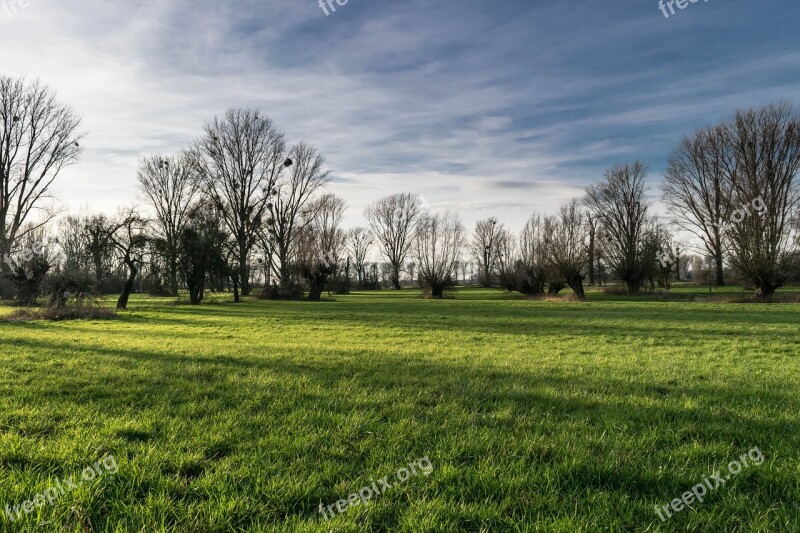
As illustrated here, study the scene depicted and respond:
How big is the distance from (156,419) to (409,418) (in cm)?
261

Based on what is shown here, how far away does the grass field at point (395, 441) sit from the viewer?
263 cm

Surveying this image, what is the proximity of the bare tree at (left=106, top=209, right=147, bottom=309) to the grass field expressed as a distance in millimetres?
19800

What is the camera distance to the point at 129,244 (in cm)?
2600

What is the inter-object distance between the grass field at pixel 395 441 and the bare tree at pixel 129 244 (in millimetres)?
19800

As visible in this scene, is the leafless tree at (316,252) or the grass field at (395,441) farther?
the leafless tree at (316,252)

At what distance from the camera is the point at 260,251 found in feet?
145

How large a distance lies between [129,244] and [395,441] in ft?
92.9

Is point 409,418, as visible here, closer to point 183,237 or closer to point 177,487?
point 177,487

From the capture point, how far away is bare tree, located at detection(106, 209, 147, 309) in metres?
24.9

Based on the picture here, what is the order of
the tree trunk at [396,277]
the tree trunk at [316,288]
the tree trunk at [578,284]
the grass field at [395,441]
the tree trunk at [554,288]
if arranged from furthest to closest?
the tree trunk at [396,277]
the tree trunk at [554,288]
the tree trunk at [316,288]
the tree trunk at [578,284]
the grass field at [395,441]

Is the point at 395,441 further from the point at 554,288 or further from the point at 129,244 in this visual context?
the point at 554,288

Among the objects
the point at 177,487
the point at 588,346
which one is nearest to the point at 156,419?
the point at 177,487

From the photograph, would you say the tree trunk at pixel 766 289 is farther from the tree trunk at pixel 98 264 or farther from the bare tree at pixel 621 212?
the tree trunk at pixel 98 264

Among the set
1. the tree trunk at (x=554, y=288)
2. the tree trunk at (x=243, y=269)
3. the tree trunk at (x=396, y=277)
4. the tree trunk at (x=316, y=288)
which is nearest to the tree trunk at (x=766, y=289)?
the tree trunk at (x=554, y=288)
